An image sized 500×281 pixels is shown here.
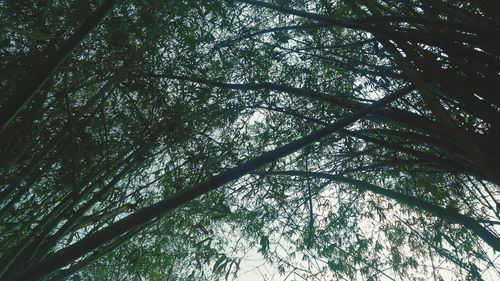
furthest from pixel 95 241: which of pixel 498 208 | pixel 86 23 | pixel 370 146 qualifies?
pixel 370 146

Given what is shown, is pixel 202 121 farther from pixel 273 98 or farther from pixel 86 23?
pixel 86 23

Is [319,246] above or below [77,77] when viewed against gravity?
below

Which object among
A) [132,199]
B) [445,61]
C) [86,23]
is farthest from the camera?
[132,199]

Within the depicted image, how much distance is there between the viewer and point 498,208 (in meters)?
2.30

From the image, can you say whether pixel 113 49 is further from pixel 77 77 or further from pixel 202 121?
pixel 202 121

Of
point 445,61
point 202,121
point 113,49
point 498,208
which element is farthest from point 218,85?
point 498,208

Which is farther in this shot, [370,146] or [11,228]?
[370,146]

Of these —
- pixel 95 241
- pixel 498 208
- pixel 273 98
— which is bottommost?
pixel 95 241

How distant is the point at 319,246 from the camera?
343cm

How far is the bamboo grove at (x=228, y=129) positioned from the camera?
237 cm

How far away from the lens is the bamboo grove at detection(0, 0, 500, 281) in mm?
2371

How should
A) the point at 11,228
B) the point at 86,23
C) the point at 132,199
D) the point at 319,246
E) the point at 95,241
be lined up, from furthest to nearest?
1. the point at 319,246
2. the point at 132,199
3. the point at 11,228
4. the point at 86,23
5. the point at 95,241

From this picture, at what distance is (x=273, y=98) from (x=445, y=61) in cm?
157

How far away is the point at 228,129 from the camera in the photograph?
3.65m
